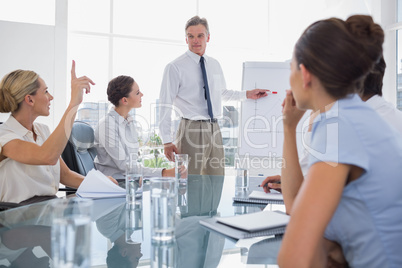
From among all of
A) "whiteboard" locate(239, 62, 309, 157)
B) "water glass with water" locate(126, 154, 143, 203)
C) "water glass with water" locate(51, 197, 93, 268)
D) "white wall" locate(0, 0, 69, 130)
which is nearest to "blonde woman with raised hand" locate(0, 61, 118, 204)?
"water glass with water" locate(126, 154, 143, 203)

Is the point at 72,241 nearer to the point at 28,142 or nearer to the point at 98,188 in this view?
the point at 98,188

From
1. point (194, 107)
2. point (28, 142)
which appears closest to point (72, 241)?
point (28, 142)

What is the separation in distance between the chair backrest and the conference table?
0.87 m

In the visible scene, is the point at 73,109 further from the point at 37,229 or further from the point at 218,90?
the point at 218,90

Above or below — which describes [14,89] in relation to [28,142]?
above

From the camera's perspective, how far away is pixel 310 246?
70cm

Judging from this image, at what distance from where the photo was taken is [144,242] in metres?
0.98

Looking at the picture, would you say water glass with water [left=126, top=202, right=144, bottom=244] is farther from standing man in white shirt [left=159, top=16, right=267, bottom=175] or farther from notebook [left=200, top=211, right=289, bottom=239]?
standing man in white shirt [left=159, top=16, right=267, bottom=175]

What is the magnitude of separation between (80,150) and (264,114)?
2041 mm

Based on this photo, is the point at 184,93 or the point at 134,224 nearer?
the point at 134,224

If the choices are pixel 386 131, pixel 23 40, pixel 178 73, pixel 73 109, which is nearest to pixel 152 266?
pixel 386 131

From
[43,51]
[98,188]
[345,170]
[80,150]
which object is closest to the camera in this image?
[345,170]

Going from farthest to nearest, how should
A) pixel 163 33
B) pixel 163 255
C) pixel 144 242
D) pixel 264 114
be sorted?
pixel 163 33
pixel 264 114
pixel 144 242
pixel 163 255

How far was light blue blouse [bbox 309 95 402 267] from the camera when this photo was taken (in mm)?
765
